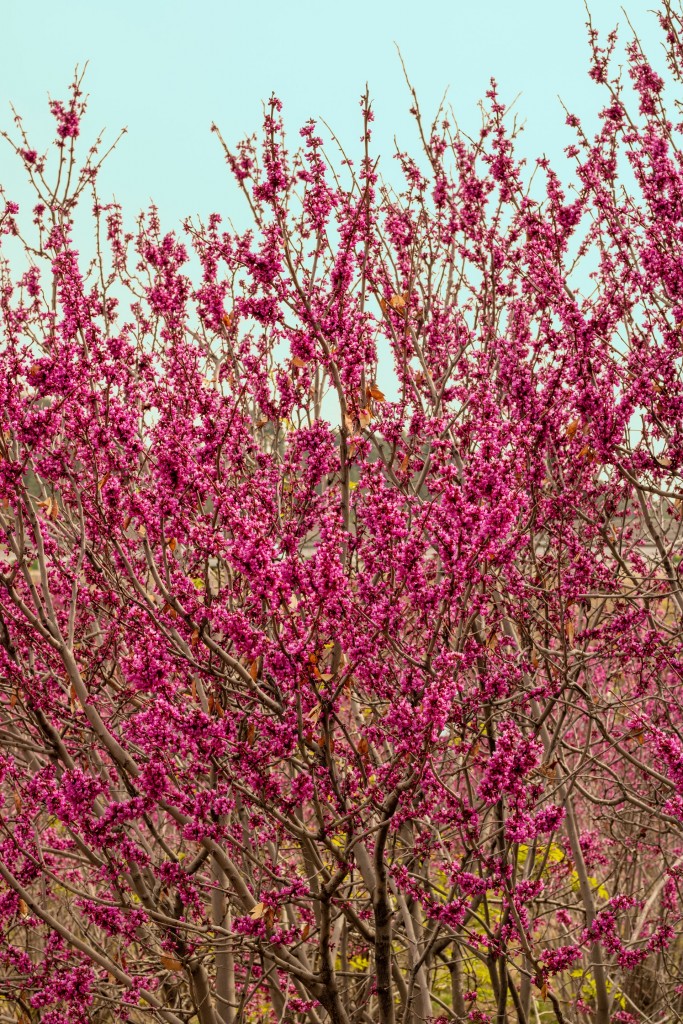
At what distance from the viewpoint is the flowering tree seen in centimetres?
410

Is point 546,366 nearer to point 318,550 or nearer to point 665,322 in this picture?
point 665,322

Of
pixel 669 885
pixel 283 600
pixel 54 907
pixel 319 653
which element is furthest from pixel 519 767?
pixel 54 907

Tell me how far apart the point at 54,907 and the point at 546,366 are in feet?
26.3

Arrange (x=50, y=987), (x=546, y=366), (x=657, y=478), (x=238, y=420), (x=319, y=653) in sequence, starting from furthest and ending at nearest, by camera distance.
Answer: (x=546, y=366), (x=657, y=478), (x=238, y=420), (x=50, y=987), (x=319, y=653)

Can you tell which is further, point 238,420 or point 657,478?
point 657,478

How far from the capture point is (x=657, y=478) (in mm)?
5988

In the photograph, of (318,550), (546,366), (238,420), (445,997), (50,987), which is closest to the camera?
(318,550)

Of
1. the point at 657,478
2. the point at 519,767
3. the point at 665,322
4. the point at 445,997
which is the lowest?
the point at 445,997

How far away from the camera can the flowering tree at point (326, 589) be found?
13.4 feet

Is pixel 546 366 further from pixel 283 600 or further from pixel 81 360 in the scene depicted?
pixel 283 600

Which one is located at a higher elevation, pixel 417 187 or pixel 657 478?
pixel 417 187

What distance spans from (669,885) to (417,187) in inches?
255

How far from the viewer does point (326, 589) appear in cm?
366

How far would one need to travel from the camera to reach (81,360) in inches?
217
